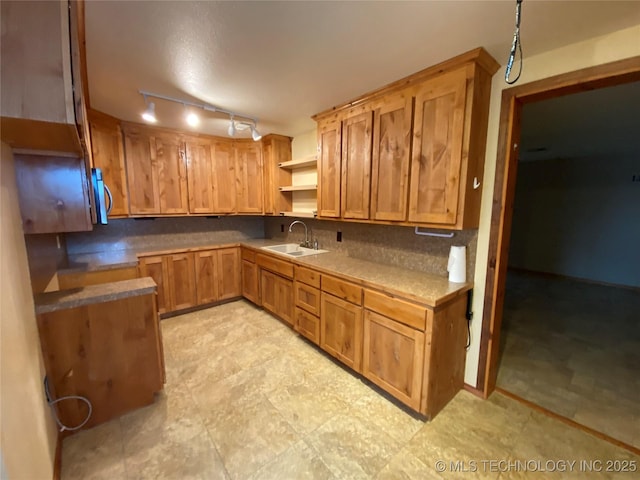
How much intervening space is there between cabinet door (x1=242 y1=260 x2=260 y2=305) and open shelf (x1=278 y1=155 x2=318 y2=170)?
146 cm

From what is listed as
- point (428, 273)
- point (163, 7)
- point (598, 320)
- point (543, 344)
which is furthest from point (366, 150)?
point (598, 320)

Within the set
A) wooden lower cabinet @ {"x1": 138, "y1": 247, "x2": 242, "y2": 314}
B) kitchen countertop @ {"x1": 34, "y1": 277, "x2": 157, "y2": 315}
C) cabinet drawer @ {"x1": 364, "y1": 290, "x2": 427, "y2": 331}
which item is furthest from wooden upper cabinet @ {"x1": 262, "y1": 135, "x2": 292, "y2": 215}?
cabinet drawer @ {"x1": 364, "y1": 290, "x2": 427, "y2": 331}

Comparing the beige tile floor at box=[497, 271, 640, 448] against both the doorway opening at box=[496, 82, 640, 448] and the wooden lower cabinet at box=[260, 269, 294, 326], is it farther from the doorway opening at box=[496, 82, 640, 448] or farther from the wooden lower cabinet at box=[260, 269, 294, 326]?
the wooden lower cabinet at box=[260, 269, 294, 326]

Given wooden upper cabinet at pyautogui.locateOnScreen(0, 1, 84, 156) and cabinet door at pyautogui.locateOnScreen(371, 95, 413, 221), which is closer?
wooden upper cabinet at pyautogui.locateOnScreen(0, 1, 84, 156)

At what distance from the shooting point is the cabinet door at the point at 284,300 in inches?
115

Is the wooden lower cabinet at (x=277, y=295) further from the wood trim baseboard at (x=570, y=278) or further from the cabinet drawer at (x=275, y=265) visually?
the wood trim baseboard at (x=570, y=278)

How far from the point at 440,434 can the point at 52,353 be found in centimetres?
252

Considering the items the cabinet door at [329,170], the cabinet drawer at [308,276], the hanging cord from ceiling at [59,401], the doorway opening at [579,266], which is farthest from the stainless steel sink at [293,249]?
the doorway opening at [579,266]

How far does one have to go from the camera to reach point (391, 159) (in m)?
2.09

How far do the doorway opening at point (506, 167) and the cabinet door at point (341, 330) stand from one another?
954 mm

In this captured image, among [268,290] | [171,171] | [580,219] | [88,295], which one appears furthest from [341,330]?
[580,219]

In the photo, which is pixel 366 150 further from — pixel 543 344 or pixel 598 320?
pixel 598 320

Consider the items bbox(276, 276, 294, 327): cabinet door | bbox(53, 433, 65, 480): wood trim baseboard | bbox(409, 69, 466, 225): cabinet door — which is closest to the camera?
bbox(53, 433, 65, 480): wood trim baseboard

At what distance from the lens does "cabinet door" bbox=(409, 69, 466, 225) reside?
171 cm
